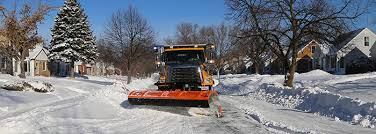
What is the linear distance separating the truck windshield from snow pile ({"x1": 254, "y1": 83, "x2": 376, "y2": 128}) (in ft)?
14.8

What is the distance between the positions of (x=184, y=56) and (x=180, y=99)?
156 inches

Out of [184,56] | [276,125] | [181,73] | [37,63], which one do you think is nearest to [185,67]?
[181,73]

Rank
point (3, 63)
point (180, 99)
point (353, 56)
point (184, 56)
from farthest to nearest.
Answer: point (353, 56), point (3, 63), point (184, 56), point (180, 99)

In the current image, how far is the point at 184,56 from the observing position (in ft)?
57.9

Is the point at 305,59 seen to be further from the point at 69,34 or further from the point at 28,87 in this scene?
the point at 28,87

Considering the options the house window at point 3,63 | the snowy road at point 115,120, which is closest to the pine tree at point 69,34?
the house window at point 3,63

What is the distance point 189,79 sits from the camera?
16.9 meters

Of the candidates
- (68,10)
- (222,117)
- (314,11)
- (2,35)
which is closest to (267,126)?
(222,117)

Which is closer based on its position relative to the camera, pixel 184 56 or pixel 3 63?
pixel 184 56

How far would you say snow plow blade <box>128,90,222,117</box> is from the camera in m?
13.7

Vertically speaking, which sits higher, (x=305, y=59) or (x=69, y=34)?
(x=69, y=34)

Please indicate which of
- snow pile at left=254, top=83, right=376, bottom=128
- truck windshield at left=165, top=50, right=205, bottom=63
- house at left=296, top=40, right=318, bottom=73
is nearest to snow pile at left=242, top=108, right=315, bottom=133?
snow pile at left=254, top=83, right=376, bottom=128

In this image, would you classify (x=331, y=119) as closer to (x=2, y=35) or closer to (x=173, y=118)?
(x=173, y=118)

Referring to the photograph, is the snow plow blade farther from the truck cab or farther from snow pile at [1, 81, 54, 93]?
snow pile at [1, 81, 54, 93]
